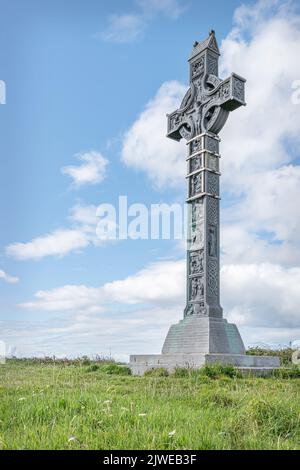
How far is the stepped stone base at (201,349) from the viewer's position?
41.1 ft

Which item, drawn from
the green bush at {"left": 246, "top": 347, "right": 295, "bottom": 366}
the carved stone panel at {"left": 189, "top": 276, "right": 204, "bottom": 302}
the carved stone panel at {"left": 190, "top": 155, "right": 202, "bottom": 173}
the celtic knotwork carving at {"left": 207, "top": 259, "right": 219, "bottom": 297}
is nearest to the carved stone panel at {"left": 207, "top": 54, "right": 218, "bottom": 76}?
the carved stone panel at {"left": 190, "top": 155, "right": 202, "bottom": 173}

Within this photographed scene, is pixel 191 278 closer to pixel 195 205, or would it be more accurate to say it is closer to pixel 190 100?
pixel 195 205

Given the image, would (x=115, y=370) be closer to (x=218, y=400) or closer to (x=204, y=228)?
(x=204, y=228)

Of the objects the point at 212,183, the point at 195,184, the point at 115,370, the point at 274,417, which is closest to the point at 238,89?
the point at 212,183

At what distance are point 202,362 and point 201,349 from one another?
0.90 m

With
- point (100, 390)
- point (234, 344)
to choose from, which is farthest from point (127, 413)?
point (234, 344)

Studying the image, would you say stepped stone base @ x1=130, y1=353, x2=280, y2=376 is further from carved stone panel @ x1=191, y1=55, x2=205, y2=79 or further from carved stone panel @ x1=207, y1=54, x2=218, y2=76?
carved stone panel @ x1=191, y1=55, x2=205, y2=79

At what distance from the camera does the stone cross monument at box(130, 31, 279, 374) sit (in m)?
13.3

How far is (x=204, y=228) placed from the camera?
1493 centimetres

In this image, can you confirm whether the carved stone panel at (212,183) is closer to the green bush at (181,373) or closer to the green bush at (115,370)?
the green bush at (115,370)

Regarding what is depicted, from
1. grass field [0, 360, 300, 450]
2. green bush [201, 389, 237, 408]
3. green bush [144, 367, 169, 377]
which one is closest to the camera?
grass field [0, 360, 300, 450]

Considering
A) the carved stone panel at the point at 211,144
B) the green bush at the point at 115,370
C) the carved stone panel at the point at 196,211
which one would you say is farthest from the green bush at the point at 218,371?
the carved stone panel at the point at 211,144

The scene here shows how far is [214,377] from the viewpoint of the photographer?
10.1m
